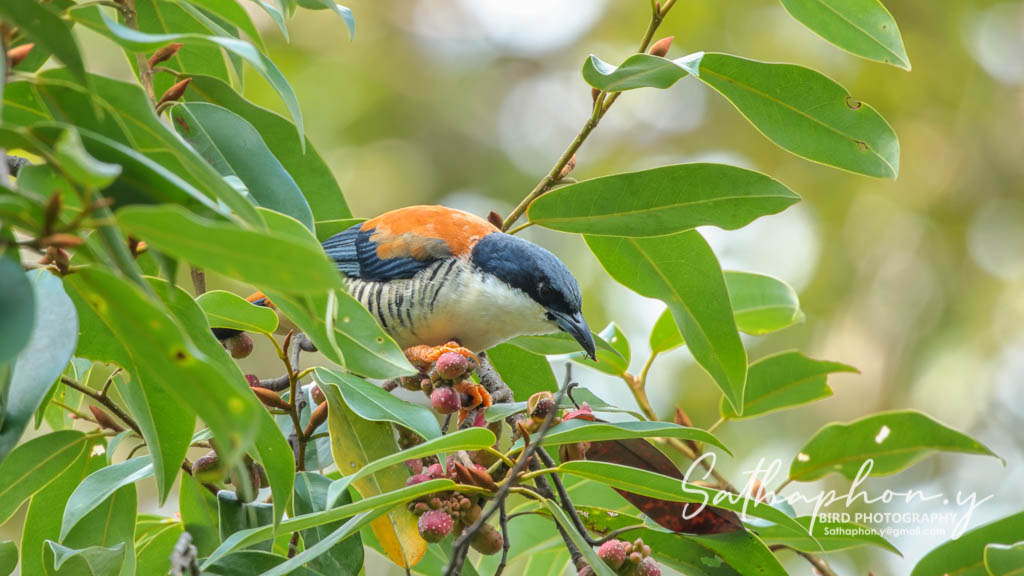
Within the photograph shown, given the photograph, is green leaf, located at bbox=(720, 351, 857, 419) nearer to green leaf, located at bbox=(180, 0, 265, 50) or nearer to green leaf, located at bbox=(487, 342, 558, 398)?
green leaf, located at bbox=(487, 342, 558, 398)

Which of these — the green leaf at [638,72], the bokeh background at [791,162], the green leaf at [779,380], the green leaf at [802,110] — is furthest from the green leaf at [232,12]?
the bokeh background at [791,162]

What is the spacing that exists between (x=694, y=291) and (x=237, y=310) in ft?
3.97

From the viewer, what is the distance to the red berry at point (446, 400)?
2.39 metres

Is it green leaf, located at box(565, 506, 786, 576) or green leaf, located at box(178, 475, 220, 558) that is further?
green leaf, located at box(178, 475, 220, 558)

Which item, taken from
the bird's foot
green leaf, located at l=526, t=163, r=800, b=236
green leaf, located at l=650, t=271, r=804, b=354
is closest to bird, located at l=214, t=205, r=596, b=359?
the bird's foot

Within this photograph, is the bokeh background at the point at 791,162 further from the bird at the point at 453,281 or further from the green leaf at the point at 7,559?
the green leaf at the point at 7,559

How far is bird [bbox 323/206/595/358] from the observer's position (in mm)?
3369

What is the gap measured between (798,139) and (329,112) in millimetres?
8655

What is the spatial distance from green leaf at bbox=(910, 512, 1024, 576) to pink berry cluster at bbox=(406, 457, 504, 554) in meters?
1.32

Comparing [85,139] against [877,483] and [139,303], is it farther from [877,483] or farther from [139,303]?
[877,483]

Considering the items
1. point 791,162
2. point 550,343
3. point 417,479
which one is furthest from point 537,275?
point 791,162

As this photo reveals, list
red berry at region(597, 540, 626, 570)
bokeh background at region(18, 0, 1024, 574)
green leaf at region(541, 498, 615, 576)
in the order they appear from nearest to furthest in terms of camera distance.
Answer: green leaf at region(541, 498, 615, 576) → red berry at region(597, 540, 626, 570) → bokeh background at region(18, 0, 1024, 574)

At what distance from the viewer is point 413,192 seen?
416 inches

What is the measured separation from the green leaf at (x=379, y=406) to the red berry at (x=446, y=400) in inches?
7.4
